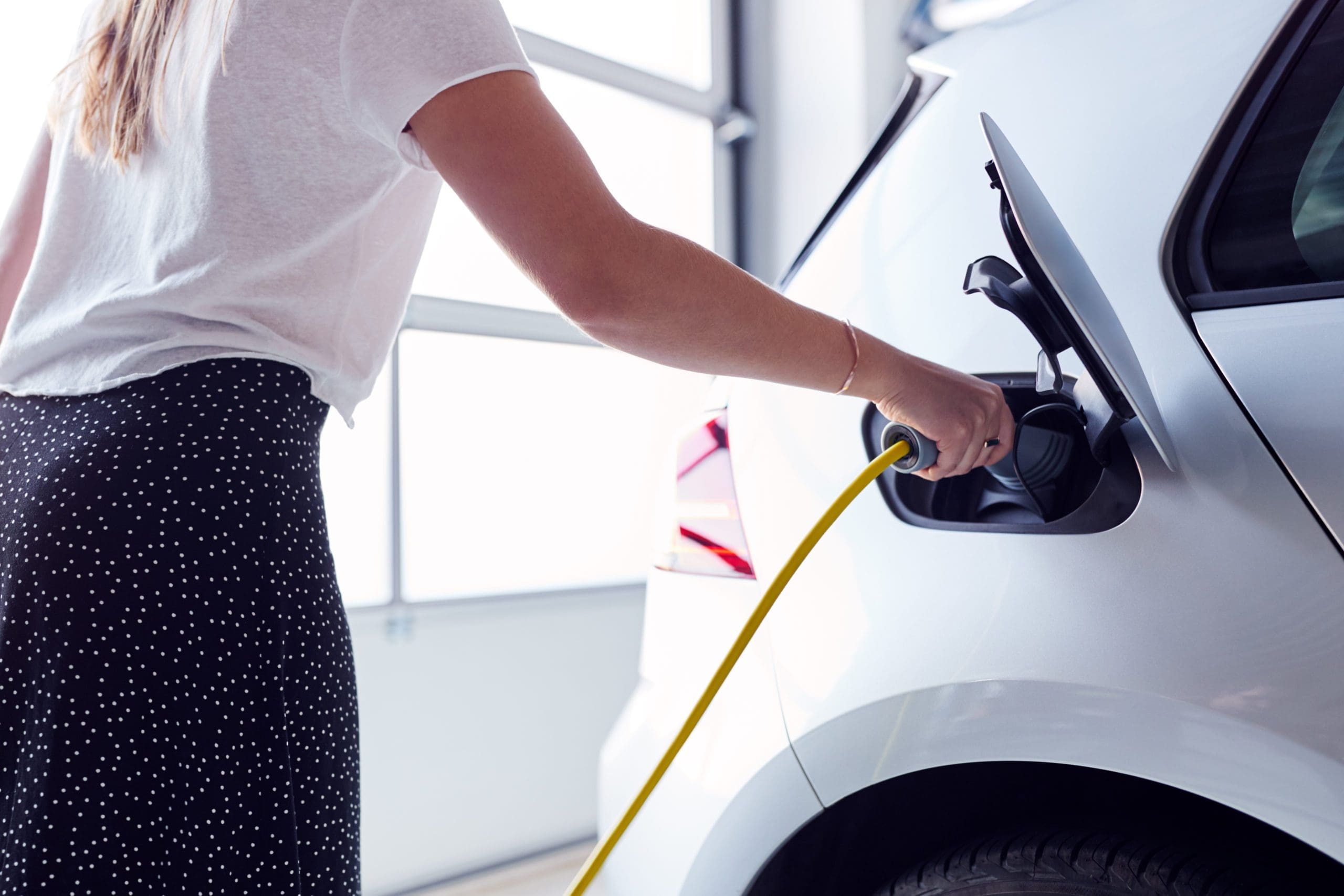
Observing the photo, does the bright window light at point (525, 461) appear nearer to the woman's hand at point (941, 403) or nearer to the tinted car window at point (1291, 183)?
the woman's hand at point (941, 403)

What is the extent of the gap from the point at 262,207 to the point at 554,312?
186cm

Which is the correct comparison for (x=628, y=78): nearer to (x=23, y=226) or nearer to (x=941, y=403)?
(x=23, y=226)

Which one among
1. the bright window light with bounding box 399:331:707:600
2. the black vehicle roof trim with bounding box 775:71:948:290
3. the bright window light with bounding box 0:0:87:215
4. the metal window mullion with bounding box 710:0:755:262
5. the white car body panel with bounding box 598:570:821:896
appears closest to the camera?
the white car body panel with bounding box 598:570:821:896

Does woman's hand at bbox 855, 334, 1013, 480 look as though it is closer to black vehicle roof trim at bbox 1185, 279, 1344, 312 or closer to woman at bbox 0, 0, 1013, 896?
woman at bbox 0, 0, 1013, 896

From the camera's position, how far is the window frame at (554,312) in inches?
90.4

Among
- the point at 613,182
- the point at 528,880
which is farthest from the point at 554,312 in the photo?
the point at 528,880

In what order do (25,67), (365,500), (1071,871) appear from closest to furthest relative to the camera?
(1071,871), (25,67), (365,500)

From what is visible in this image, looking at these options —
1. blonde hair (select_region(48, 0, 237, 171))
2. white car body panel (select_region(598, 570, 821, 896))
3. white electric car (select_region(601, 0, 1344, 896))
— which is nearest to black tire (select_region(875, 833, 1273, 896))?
white electric car (select_region(601, 0, 1344, 896))

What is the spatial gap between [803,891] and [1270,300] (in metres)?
0.63

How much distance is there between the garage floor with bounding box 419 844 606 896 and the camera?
2.29 metres

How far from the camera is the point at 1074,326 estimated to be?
0.66 m

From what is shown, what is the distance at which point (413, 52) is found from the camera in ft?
2.07

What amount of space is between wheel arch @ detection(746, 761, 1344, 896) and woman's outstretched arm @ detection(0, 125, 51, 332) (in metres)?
0.91

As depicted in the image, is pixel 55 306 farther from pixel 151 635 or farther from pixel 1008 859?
pixel 1008 859
